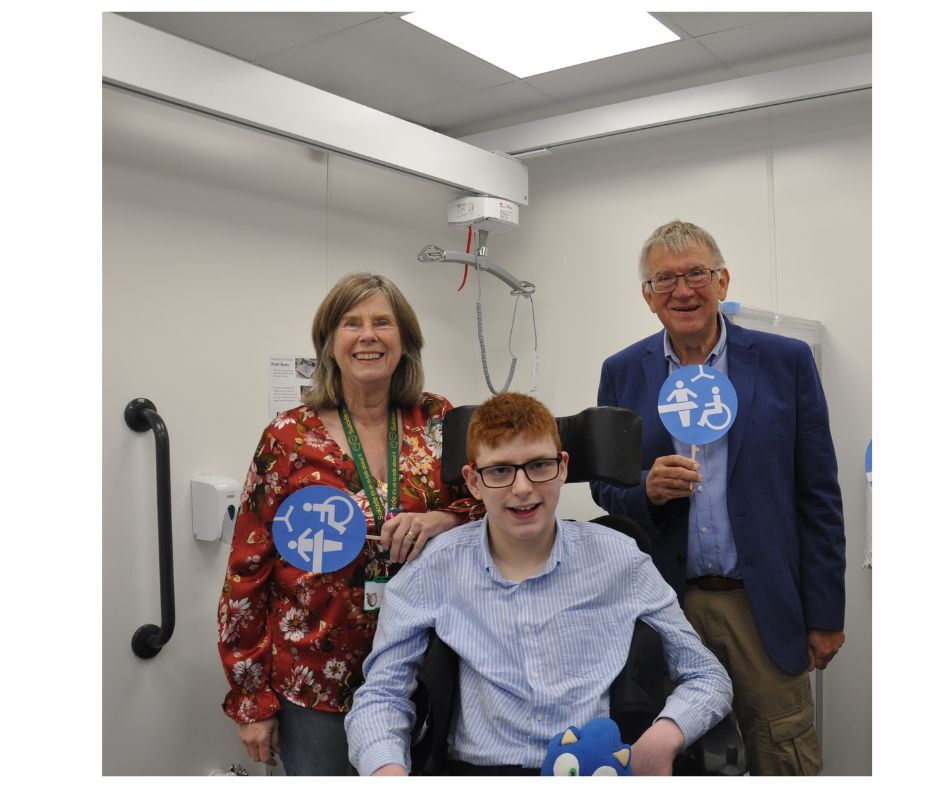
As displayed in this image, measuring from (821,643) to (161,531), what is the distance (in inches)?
65.5

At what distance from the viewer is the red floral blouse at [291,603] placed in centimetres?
171

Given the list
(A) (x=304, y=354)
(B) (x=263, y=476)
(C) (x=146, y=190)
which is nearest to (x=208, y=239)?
(C) (x=146, y=190)

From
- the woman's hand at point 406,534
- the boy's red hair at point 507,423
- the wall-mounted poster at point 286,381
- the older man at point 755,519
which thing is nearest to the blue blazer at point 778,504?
the older man at point 755,519

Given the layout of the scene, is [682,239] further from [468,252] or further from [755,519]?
[468,252]

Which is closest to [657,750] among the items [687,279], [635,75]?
[687,279]

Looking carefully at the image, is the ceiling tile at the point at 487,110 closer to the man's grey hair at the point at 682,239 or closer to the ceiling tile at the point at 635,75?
the ceiling tile at the point at 635,75

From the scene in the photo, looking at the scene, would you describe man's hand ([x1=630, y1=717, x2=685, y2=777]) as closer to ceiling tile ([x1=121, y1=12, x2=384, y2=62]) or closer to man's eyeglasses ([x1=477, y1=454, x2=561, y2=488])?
man's eyeglasses ([x1=477, y1=454, x2=561, y2=488])

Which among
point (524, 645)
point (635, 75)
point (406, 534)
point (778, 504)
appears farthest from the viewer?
point (635, 75)

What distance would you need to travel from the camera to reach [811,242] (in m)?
2.91

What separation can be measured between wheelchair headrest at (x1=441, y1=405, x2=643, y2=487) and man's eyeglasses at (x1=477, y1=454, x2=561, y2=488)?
17 cm

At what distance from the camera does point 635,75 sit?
115 inches

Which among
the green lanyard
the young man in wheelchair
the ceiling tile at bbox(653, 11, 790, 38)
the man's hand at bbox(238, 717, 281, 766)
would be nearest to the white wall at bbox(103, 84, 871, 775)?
the ceiling tile at bbox(653, 11, 790, 38)

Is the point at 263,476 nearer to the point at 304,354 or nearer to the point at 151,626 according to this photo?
the point at 151,626

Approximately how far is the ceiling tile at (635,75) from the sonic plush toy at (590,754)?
2131mm
